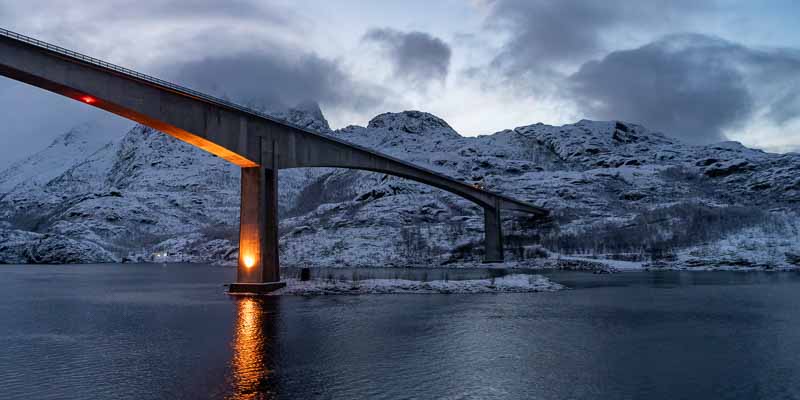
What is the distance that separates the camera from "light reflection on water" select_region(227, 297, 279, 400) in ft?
47.4

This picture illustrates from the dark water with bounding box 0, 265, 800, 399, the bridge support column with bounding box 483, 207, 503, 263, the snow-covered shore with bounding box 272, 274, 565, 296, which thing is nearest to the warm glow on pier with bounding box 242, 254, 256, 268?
the snow-covered shore with bounding box 272, 274, 565, 296

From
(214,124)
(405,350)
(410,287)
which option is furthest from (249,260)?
(405,350)

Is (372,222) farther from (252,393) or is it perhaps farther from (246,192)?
(252,393)

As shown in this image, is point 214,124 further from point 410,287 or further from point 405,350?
point 405,350

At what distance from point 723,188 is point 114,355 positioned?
18632 centimetres

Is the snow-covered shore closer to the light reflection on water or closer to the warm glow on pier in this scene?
the warm glow on pier

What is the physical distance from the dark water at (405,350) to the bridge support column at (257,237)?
25.1 ft

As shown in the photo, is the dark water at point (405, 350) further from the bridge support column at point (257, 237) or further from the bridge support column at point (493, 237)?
the bridge support column at point (493, 237)

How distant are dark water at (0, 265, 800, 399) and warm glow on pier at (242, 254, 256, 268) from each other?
320 inches

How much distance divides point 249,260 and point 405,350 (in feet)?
92.4

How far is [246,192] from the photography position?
46469 mm

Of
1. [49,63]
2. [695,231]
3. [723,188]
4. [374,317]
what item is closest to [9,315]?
[49,63]

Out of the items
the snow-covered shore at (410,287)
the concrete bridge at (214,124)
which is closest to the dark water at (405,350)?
the snow-covered shore at (410,287)

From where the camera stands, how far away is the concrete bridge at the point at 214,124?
34.7m
